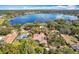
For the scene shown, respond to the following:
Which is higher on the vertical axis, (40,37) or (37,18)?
(37,18)

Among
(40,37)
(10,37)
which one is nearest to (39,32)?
(40,37)

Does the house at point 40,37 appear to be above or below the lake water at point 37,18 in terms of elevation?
below

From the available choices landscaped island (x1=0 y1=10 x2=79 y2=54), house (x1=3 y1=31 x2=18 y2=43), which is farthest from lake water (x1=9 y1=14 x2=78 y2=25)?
house (x1=3 y1=31 x2=18 y2=43)

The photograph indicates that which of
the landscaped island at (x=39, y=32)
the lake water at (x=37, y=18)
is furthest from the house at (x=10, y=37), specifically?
the lake water at (x=37, y=18)

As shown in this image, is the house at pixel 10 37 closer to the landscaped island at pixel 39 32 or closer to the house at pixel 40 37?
the landscaped island at pixel 39 32

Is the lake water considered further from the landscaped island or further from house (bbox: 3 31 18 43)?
house (bbox: 3 31 18 43)

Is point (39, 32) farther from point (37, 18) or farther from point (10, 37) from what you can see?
point (10, 37)
